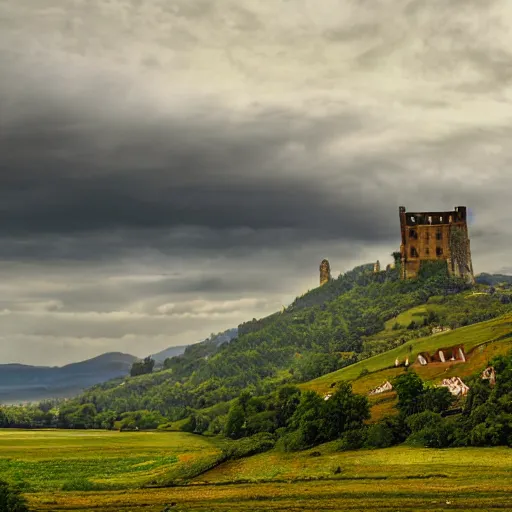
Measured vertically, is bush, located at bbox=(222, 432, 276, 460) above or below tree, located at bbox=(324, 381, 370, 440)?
below

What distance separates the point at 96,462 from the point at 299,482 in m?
58.0

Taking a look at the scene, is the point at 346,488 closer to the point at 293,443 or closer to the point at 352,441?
the point at 352,441

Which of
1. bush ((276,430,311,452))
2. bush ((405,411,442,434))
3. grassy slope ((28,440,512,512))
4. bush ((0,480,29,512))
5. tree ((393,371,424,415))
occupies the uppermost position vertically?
tree ((393,371,424,415))

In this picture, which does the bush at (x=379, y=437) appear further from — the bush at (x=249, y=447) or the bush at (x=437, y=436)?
the bush at (x=249, y=447)

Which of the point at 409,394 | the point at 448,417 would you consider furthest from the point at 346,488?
the point at 409,394

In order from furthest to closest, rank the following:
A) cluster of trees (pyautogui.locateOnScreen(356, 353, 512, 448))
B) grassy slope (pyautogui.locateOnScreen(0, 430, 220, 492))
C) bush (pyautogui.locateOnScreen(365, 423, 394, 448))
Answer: bush (pyautogui.locateOnScreen(365, 423, 394, 448)) < grassy slope (pyautogui.locateOnScreen(0, 430, 220, 492)) < cluster of trees (pyautogui.locateOnScreen(356, 353, 512, 448))

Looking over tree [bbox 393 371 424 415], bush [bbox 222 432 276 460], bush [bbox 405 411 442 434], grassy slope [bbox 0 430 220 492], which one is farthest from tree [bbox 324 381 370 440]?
grassy slope [bbox 0 430 220 492]

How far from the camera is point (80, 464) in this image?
528 feet

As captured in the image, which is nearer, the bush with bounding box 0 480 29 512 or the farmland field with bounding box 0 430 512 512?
the bush with bounding box 0 480 29 512

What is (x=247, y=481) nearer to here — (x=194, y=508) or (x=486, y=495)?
(x=194, y=508)

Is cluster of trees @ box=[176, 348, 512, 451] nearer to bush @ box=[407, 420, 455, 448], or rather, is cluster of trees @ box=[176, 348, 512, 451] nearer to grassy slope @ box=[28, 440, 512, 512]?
bush @ box=[407, 420, 455, 448]

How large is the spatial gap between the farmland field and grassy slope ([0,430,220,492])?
0.34 meters

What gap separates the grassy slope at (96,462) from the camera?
13888 centimetres

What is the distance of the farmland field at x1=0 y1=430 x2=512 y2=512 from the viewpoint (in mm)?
104562
